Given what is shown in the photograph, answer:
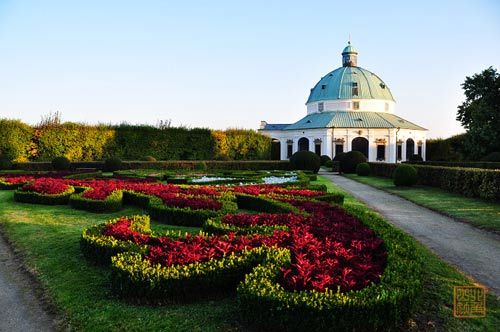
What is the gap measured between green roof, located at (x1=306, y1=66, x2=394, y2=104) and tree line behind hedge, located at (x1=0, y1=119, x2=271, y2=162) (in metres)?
19.5

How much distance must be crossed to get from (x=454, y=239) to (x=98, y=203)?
330 inches

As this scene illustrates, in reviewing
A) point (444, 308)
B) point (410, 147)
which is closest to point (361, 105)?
point (410, 147)

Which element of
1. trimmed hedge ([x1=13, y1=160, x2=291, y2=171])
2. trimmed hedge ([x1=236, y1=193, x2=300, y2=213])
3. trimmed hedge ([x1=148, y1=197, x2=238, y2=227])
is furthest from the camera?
trimmed hedge ([x1=13, y1=160, x2=291, y2=171])

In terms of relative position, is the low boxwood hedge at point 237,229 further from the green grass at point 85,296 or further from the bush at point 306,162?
the bush at point 306,162

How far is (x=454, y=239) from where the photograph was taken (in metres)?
9.19

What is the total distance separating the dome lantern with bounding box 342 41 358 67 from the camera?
68688mm

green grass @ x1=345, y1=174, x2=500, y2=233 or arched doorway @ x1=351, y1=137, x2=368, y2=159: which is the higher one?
arched doorway @ x1=351, y1=137, x2=368, y2=159

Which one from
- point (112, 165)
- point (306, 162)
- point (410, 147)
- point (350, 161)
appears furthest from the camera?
point (410, 147)

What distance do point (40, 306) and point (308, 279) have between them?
11.0 feet

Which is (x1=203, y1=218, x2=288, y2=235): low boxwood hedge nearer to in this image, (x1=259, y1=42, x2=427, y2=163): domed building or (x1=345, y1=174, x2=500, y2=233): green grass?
(x1=345, y1=174, x2=500, y2=233): green grass

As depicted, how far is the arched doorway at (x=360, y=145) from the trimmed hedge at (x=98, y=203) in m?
48.2
